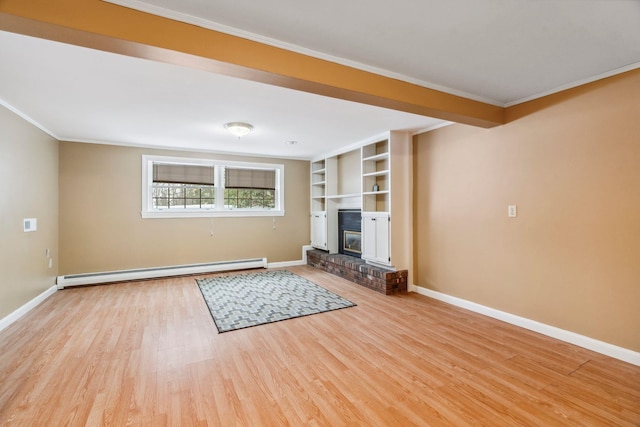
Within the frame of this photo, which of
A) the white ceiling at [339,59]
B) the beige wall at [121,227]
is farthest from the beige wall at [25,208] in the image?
the white ceiling at [339,59]

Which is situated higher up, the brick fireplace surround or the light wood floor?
the brick fireplace surround

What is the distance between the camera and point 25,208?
138 inches

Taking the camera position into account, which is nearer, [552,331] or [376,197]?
[552,331]

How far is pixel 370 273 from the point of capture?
4.45 metres

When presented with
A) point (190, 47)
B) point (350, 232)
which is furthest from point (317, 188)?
point (190, 47)

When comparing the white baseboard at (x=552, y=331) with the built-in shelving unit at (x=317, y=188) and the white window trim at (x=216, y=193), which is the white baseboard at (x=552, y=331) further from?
the white window trim at (x=216, y=193)

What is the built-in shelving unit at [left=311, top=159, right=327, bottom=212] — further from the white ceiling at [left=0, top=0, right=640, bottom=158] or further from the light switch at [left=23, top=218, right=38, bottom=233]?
the light switch at [left=23, top=218, right=38, bottom=233]

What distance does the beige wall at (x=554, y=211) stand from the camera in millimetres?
2375

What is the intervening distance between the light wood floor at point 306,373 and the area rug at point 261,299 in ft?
0.65

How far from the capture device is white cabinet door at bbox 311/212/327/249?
19.5 ft

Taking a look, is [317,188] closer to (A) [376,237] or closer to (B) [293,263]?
(B) [293,263]

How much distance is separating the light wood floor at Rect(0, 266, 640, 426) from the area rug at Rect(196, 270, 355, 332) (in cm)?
20

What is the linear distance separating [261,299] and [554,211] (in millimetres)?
3493

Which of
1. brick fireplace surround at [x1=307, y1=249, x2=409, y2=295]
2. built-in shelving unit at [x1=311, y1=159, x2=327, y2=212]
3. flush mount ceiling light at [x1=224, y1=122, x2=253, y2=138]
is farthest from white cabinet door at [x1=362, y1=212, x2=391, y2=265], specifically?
flush mount ceiling light at [x1=224, y1=122, x2=253, y2=138]
